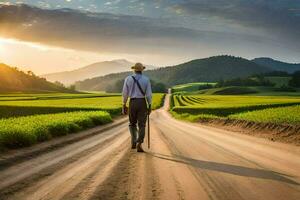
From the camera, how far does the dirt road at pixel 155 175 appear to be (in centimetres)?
757

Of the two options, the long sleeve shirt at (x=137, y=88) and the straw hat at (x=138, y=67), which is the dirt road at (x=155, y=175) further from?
the straw hat at (x=138, y=67)

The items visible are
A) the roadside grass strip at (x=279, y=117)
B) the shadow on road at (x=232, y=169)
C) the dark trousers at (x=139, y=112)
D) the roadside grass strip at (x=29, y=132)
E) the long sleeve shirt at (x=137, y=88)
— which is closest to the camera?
the shadow on road at (x=232, y=169)

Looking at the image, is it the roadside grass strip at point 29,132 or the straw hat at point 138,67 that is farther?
the roadside grass strip at point 29,132

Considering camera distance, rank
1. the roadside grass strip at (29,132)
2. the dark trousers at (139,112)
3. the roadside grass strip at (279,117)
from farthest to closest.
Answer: the roadside grass strip at (279,117) → the roadside grass strip at (29,132) → the dark trousers at (139,112)

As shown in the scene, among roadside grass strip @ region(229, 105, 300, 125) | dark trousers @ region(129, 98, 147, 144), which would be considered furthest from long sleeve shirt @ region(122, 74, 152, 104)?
roadside grass strip @ region(229, 105, 300, 125)

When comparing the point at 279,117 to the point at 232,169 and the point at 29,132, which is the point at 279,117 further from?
the point at 232,169

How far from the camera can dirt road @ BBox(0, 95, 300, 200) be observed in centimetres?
757

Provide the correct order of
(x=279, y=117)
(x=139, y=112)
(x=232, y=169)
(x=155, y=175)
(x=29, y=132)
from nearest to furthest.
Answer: (x=155, y=175) → (x=232, y=169) → (x=139, y=112) → (x=29, y=132) → (x=279, y=117)

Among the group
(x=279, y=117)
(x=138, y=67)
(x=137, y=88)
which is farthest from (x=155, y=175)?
(x=279, y=117)

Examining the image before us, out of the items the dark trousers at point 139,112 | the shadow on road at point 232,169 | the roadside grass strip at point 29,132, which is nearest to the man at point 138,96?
the dark trousers at point 139,112

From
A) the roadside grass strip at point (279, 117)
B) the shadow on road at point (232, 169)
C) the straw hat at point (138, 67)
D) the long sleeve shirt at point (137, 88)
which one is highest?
the straw hat at point (138, 67)

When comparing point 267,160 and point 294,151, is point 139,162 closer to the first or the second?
point 267,160

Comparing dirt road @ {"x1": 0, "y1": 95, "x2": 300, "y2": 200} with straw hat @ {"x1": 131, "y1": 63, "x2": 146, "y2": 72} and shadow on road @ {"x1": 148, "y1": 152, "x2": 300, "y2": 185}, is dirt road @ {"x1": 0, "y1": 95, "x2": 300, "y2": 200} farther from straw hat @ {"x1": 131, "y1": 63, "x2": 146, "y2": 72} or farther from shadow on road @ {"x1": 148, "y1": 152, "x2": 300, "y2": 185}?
straw hat @ {"x1": 131, "y1": 63, "x2": 146, "y2": 72}

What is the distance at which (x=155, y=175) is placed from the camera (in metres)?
9.42
